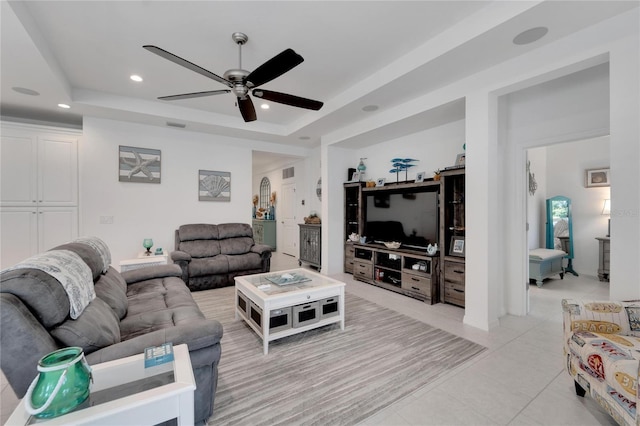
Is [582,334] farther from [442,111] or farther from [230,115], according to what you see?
[230,115]

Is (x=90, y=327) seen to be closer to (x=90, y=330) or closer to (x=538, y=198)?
(x=90, y=330)

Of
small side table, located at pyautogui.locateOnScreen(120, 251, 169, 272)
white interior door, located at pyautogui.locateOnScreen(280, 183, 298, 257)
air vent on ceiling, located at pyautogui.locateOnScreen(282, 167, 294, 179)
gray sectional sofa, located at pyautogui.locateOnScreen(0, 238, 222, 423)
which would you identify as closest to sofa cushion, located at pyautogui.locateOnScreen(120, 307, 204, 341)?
gray sectional sofa, located at pyautogui.locateOnScreen(0, 238, 222, 423)

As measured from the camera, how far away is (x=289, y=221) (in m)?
7.50

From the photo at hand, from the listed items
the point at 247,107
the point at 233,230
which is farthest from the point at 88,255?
the point at 233,230

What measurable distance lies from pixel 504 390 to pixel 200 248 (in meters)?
4.29

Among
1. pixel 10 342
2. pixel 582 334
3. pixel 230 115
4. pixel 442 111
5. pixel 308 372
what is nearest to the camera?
pixel 10 342

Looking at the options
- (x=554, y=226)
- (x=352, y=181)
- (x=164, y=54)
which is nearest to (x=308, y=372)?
(x=164, y=54)

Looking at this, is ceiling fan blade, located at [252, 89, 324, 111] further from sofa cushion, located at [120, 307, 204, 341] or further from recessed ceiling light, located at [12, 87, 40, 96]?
recessed ceiling light, located at [12, 87, 40, 96]

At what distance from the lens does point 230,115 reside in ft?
15.7

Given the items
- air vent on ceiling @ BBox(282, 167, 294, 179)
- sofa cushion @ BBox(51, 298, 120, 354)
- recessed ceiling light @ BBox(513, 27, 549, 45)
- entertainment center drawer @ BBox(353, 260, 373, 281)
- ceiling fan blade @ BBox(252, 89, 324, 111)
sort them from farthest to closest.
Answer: air vent on ceiling @ BBox(282, 167, 294, 179) → entertainment center drawer @ BBox(353, 260, 373, 281) → ceiling fan blade @ BBox(252, 89, 324, 111) → recessed ceiling light @ BBox(513, 27, 549, 45) → sofa cushion @ BBox(51, 298, 120, 354)

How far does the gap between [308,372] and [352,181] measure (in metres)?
3.71

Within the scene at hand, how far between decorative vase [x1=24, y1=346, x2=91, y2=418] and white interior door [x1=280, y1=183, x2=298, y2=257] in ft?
20.2

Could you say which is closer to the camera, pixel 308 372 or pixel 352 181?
pixel 308 372

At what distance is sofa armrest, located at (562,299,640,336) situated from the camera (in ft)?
5.83
